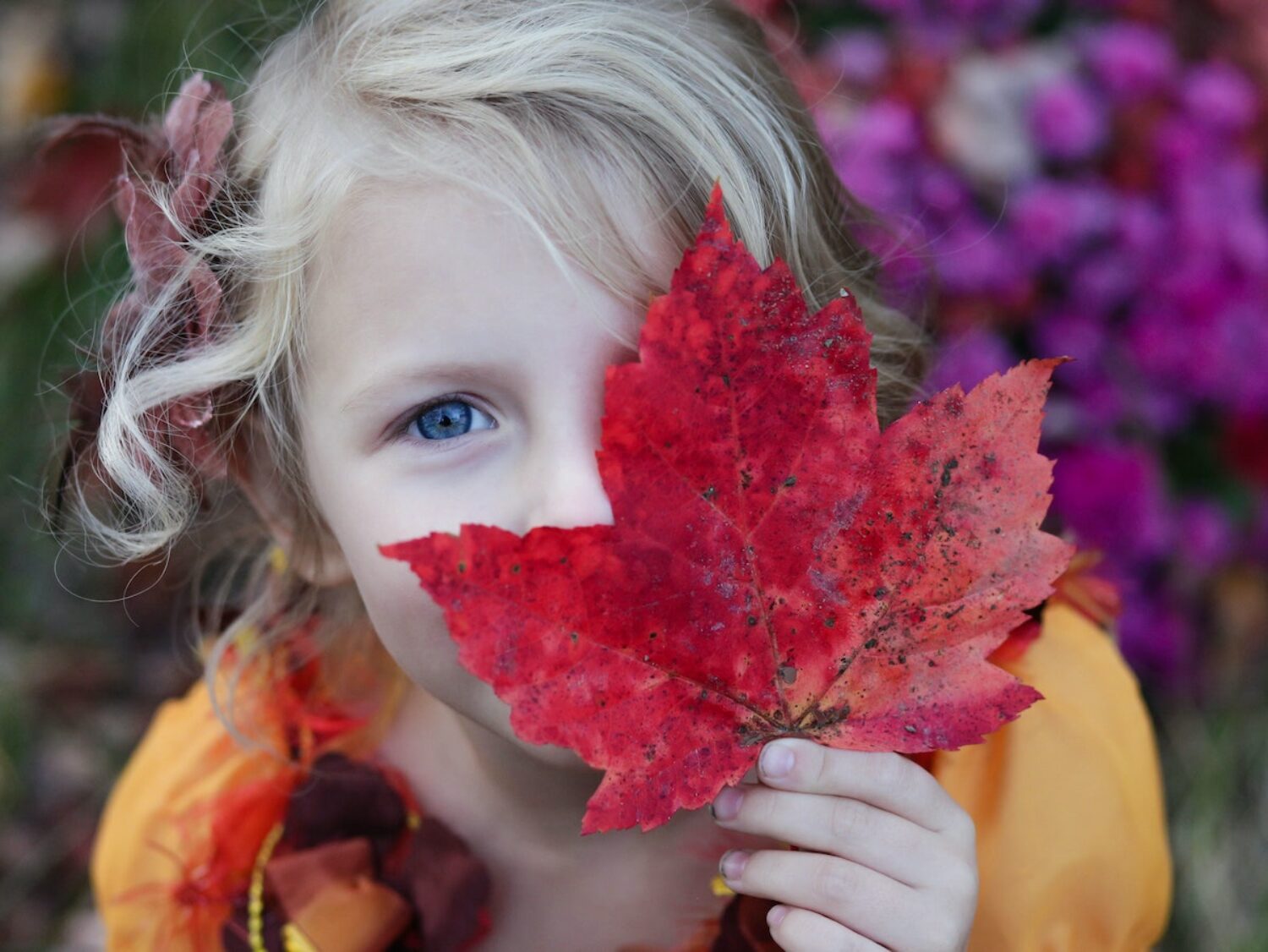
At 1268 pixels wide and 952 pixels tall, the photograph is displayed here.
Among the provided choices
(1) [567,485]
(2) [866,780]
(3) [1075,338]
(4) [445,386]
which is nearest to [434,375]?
(4) [445,386]

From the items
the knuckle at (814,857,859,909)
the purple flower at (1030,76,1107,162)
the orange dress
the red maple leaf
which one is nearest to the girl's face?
the red maple leaf

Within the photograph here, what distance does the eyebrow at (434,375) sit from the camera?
0.77m

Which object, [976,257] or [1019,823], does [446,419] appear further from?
[976,257]

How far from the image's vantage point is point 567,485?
0.73 m

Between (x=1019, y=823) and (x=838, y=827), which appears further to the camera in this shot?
(x=1019, y=823)

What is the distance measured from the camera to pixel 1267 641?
182 centimetres

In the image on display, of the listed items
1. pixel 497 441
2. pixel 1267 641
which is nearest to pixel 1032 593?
pixel 497 441

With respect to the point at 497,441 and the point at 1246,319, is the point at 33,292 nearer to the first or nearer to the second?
the point at 497,441

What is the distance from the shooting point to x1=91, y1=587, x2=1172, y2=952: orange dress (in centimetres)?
96

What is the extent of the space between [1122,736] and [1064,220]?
809 millimetres

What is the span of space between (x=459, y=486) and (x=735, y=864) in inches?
12.6

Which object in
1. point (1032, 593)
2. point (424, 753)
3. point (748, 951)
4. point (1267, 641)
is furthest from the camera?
point (1267, 641)

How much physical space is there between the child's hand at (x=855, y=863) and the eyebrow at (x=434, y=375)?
317 mm

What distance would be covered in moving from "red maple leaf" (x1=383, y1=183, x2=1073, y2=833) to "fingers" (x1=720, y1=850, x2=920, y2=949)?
11cm
